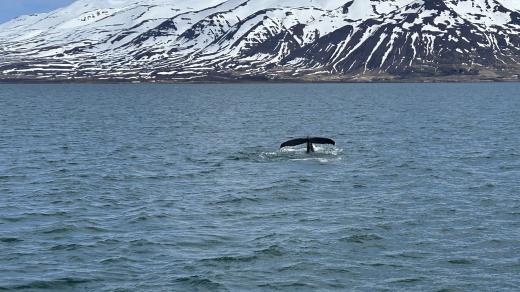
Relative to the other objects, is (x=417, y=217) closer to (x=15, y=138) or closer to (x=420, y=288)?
(x=420, y=288)

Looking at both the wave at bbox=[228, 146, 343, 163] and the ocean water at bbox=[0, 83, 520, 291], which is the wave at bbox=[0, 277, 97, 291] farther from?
the wave at bbox=[228, 146, 343, 163]

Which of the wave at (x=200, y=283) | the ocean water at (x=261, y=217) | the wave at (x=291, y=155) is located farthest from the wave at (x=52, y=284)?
the wave at (x=291, y=155)

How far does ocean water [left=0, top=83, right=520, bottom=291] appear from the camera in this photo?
2973cm

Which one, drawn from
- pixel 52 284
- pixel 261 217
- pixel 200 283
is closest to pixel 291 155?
pixel 261 217

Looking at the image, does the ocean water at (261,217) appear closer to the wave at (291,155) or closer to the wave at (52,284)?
the wave at (52,284)

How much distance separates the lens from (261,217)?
1590 inches

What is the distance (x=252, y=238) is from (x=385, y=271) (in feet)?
25.0

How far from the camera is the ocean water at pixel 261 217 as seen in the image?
29734 mm

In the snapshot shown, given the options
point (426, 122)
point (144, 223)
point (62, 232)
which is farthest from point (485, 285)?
point (426, 122)

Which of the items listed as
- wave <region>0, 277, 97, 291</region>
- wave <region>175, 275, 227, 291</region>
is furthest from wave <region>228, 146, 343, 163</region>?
wave <region>0, 277, 97, 291</region>

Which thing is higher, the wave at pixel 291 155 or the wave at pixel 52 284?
the wave at pixel 52 284

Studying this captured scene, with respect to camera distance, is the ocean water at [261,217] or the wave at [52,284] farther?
the ocean water at [261,217]

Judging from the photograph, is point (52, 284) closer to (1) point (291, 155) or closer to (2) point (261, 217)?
(2) point (261, 217)

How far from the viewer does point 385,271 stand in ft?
98.9
